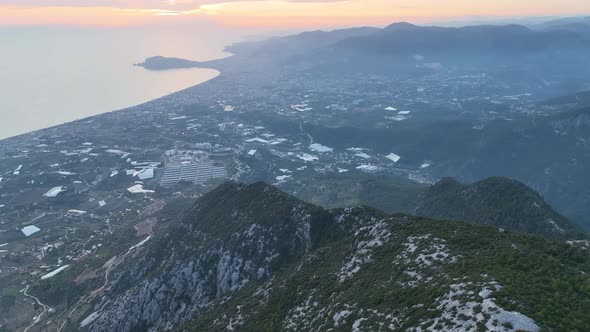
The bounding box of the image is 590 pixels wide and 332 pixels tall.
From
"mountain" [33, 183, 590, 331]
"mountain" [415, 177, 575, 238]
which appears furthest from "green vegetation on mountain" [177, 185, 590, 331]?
"mountain" [415, 177, 575, 238]

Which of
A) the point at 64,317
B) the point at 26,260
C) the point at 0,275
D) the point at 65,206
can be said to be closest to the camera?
the point at 64,317

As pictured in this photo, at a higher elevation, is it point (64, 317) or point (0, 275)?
point (64, 317)

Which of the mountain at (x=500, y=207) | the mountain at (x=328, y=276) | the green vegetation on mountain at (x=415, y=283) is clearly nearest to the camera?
the green vegetation on mountain at (x=415, y=283)

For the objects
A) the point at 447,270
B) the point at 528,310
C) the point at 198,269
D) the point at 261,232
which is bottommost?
the point at 198,269

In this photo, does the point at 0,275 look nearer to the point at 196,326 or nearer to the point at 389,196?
the point at 196,326

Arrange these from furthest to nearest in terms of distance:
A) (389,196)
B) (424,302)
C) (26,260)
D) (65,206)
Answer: (65,206), (389,196), (26,260), (424,302)

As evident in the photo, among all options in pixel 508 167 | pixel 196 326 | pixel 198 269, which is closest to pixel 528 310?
pixel 196 326

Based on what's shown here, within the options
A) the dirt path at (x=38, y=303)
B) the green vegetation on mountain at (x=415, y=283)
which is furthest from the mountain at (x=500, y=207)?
the dirt path at (x=38, y=303)

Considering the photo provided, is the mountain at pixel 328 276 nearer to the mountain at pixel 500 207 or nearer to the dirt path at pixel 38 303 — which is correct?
the dirt path at pixel 38 303
